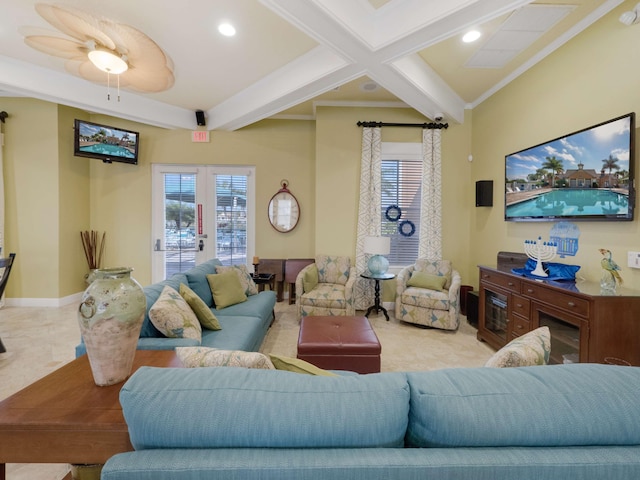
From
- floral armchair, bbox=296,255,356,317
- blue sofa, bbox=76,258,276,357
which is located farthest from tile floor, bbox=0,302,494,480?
blue sofa, bbox=76,258,276,357

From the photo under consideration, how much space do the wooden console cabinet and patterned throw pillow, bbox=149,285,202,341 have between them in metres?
2.67

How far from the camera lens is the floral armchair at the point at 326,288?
354 cm

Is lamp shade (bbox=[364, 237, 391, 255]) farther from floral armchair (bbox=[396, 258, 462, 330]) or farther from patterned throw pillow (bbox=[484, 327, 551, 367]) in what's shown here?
patterned throw pillow (bbox=[484, 327, 551, 367])

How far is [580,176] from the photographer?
252 centimetres

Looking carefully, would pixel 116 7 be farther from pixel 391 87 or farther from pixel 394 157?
pixel 394 157

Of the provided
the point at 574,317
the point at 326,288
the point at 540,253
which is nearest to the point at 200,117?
the point at 326,288

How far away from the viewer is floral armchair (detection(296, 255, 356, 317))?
354cm

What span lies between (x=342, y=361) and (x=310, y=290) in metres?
1.70

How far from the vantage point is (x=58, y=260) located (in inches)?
167

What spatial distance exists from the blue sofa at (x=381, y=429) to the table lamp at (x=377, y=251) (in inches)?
119

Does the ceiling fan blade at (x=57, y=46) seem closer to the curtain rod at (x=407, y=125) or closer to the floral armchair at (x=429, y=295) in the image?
the curtain rod at (x=407, y=125)

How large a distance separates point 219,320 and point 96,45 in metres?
2.97

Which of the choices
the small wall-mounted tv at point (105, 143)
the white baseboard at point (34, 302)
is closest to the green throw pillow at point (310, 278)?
the small wall-mounted tv at point (105, 143)

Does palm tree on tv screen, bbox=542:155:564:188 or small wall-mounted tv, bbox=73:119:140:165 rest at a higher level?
small wall-mounted tv, bbox=73:119:140:165
